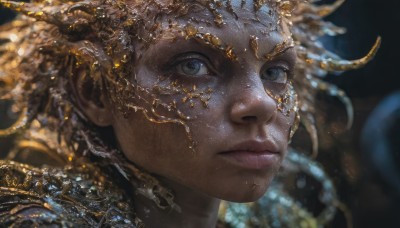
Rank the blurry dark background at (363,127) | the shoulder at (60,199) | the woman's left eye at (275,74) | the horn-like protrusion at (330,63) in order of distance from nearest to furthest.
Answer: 1. the shoulder at (60,199)
2. the woman's left eye at (275,74)
3. the horn-like protrusion at (330,63)
4. the blurry dark background at (363,127)

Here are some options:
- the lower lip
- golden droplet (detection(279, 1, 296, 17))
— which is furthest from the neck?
golden droplet (detection(279, 1, 296, 17))

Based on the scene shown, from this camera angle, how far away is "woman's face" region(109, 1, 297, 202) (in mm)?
1191

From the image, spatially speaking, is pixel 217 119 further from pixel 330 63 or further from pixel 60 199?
pixel 330 63

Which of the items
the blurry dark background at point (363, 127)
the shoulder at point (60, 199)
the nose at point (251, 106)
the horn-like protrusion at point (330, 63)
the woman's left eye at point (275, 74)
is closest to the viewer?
the shoulder at point (60, 199)

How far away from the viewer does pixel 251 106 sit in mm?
1174

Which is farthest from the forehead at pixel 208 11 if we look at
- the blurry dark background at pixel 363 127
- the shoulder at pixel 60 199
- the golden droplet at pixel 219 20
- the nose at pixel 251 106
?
the blurry dark background at pixel 363 127

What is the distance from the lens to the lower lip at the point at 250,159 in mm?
1192

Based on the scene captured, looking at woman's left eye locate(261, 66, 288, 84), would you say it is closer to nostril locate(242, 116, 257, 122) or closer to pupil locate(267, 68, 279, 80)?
pupil locate(267, 68, 279, 80)

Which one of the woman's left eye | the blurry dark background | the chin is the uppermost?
the woman's left eye

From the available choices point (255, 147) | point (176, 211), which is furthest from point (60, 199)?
point (255, 147)

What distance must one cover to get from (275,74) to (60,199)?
502 mm

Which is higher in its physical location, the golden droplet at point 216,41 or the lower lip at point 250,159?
the golden droplet at point 216,41

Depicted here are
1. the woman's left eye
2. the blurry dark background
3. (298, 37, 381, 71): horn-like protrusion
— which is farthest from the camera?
the blurry dark background

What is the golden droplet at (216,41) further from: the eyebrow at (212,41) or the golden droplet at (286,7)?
the golden droplet at (286,7)
